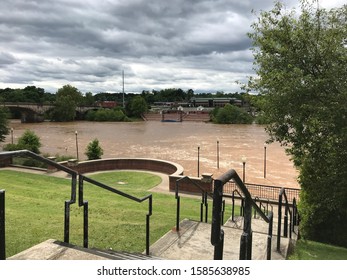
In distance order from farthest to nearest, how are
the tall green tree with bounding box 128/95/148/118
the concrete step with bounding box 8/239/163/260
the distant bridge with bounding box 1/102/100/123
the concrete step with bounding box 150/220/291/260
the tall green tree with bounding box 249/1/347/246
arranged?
the tall green tree with bounding box 128/95/148/118, the distant bridge with bounding box 1/102/100/123, the tall green tree with bounding box 249/1/347/246, the concrete step with bounding box 150/220/291/260, the concrete step with bounding box 8/239/163/260

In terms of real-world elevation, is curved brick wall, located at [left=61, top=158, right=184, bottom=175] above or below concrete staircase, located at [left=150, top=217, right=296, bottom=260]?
below

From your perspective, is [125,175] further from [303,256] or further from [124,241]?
[303,256]

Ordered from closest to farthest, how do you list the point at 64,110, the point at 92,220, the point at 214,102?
the point at 92,220 → the point at 64,110 → the point at 214,102

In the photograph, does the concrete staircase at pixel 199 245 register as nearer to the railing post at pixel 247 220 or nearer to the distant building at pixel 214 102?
the railing post at pixel 247 220

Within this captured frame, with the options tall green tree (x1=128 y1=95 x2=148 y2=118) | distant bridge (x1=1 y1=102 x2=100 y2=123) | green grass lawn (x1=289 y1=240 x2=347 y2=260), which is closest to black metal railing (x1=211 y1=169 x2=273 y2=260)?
green grass lawn (x1=289 y1=240 x2=347 y2=260)

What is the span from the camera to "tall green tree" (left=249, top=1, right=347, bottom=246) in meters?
8.41

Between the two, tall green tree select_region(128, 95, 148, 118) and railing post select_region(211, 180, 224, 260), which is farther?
tall green tree select_region(128, 95, 148, 118)

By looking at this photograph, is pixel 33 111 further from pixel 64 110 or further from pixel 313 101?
pixel 313 101

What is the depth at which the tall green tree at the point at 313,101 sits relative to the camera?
8406 mm

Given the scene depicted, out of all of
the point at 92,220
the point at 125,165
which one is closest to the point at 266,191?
the point at 125,165

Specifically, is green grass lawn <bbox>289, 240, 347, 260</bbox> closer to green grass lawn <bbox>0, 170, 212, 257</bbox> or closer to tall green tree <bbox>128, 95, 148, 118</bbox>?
green grass lawn <bbox>0, 170, 212, 257</bbox>

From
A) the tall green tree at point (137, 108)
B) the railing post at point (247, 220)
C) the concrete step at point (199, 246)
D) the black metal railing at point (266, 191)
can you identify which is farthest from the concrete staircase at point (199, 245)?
the tall green tree at point (137, 108)

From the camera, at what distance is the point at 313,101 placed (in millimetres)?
8633

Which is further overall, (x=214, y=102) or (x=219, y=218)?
(x=214, y=102)
